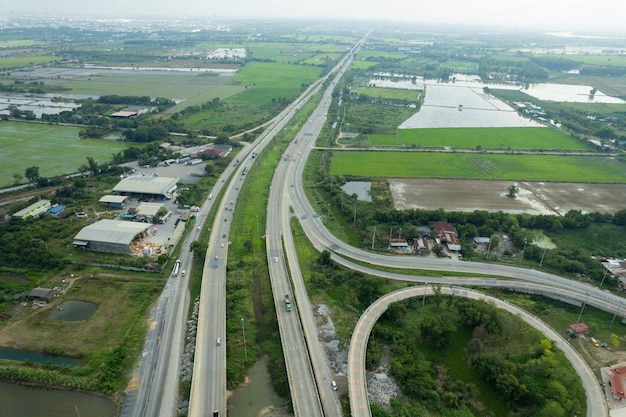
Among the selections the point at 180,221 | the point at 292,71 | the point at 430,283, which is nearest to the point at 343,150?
the point at 180,221

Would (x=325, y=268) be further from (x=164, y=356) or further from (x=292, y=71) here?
(x=292, y=71)

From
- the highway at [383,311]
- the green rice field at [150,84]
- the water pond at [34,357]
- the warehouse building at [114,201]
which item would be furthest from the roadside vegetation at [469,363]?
the green rice field at [150,84]

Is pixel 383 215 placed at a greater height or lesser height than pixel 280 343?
greater

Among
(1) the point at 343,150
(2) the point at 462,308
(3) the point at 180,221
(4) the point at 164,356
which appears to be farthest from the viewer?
(1) the point at 343,150

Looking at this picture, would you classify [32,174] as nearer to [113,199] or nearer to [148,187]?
[113,199]

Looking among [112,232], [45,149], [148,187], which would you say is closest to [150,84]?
[45,149]

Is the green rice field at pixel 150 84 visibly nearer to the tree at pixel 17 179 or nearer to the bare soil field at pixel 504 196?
the tree at pixel 17 179
